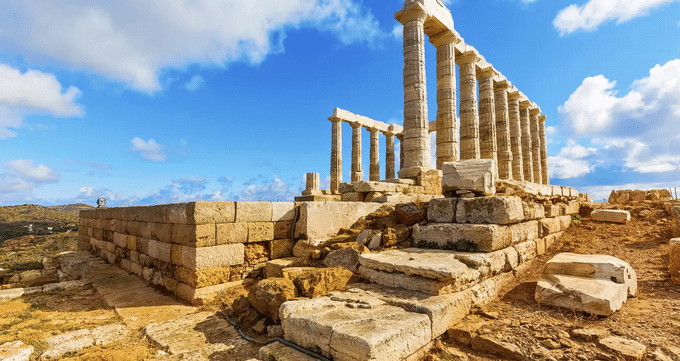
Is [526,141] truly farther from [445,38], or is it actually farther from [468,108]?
[445,38]

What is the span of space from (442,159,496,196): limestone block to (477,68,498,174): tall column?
1063 centimetres

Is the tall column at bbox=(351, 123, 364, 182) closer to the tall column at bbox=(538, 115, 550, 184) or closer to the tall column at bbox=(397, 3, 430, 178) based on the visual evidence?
the tall column at bbox=(397, 3, 430, 178)

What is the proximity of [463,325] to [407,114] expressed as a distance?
1039 centimetres

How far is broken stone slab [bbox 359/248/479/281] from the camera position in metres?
3.55

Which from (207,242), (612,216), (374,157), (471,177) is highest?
(374,157)

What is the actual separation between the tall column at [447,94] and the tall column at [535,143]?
35.8 feet

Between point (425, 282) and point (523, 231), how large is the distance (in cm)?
278

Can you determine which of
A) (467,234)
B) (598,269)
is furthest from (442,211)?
(598,269)

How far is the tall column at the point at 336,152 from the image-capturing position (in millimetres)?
21750

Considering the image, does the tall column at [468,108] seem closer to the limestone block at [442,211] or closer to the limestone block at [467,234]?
the limestone block at [442,211]

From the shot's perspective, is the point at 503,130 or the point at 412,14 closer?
the point at 412,14

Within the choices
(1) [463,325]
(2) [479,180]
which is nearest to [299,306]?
(1) [463,325]

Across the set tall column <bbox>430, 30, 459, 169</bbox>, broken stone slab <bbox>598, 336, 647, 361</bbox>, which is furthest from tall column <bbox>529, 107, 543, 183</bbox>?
broken stone slab <bbox>598, 336, 647, 361</bbox>

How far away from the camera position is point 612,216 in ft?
26.3
